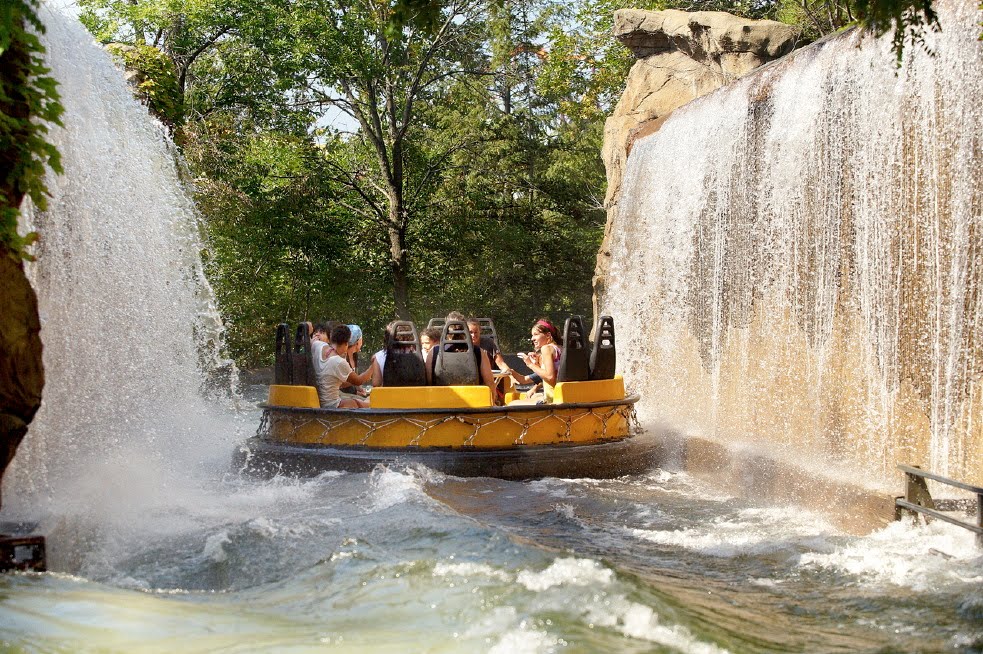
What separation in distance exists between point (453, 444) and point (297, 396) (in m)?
1.72

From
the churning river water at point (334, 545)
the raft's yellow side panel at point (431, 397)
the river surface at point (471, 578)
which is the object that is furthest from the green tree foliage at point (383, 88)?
the river surface at point (471, 578)

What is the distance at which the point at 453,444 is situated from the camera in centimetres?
972

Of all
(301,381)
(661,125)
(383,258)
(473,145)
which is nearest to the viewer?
(301,381)

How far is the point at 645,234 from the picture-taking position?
51.1 ft

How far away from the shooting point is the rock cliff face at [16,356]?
5.03m

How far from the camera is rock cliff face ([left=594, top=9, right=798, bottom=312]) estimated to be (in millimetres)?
15305

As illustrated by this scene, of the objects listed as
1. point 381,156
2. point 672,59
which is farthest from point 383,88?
point 672,59

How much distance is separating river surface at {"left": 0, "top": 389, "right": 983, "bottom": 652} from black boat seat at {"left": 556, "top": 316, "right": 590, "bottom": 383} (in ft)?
6.03

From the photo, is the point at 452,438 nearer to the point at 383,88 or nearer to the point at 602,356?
the point at 602,356

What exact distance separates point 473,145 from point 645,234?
10778 mm

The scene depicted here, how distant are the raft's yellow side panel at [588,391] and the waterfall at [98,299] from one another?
3429mm

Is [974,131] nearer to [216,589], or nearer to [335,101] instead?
[216,589]

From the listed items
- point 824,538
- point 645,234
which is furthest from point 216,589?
point 645,234

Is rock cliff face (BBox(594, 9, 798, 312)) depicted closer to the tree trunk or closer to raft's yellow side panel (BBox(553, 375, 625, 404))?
the tree trunk
